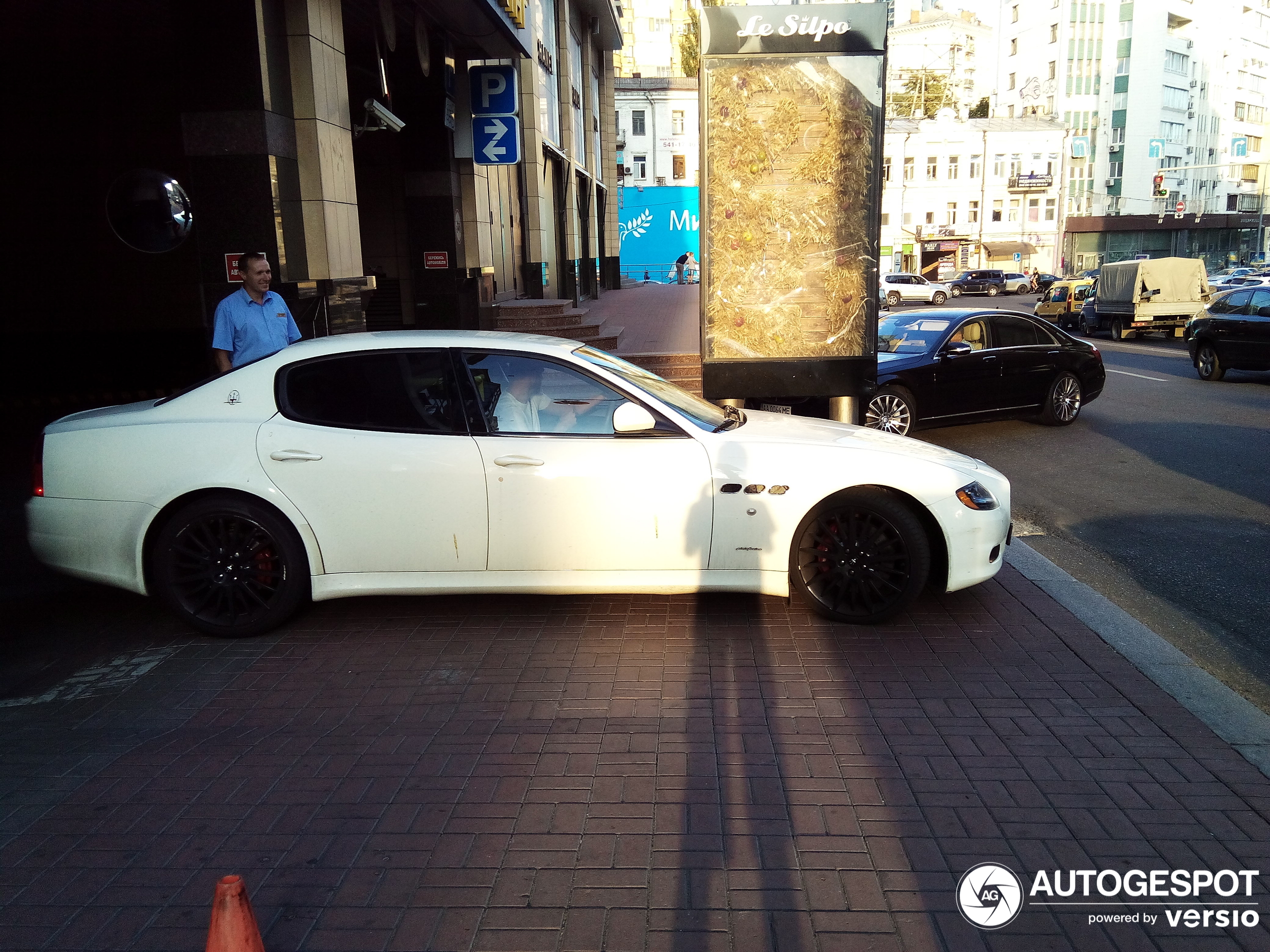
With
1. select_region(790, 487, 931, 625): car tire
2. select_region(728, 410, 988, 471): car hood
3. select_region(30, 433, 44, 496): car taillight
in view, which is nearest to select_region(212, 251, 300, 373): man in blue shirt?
select_region(30, 433, 44, 496): car taillight

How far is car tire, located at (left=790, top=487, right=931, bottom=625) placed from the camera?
209 inches

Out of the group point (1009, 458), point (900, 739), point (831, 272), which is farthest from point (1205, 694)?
point (1009, 458)

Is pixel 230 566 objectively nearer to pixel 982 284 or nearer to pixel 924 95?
pixel 982 284

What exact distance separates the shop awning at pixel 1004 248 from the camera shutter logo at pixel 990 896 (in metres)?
74.1

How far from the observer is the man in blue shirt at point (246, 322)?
750cm

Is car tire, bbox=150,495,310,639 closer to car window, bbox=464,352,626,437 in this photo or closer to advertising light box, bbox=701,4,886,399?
car window, bbox=464,352,626,437

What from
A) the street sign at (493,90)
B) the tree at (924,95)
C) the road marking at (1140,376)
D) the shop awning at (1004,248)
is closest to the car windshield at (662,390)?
the street sign at (493,90)

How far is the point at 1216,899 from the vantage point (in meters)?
3.07

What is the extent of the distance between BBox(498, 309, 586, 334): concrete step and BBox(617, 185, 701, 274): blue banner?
130 ft

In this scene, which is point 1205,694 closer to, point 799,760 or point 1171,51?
point 799,760

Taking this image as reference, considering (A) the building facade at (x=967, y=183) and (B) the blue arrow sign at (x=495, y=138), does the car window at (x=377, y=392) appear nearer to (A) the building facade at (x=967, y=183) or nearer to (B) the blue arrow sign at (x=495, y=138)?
(B) the blue arrow sign at (x=495, y=138)

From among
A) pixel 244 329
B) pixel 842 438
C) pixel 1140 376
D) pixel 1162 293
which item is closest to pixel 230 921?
pixel 842 438

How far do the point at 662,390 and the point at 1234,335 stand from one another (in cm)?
1465

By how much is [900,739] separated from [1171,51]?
3898 inches
